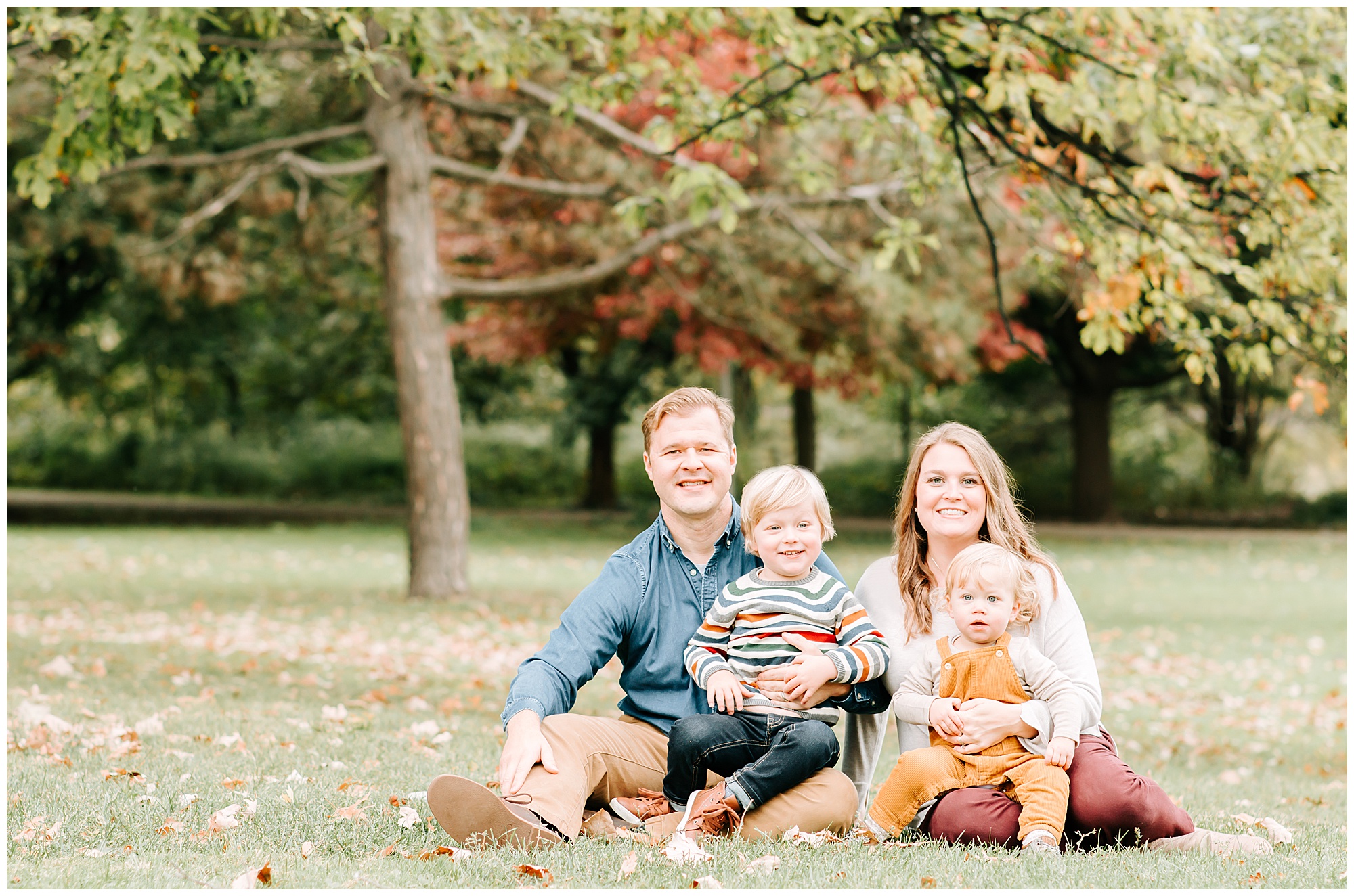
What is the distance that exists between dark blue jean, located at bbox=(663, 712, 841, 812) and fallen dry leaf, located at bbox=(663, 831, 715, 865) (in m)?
0.21

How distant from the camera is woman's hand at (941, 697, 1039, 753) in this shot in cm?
344

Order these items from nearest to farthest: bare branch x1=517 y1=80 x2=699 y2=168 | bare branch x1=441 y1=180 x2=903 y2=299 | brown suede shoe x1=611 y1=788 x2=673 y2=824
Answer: brown suede shoe x1=611 y1=788 x2=673 y2=824 < bare branch x1=517 y1=80 x2=699 y2=168 < bare branch x1=441 y1=180 x2=903 y2=299

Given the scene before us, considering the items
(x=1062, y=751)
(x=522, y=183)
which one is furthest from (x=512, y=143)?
(x=1062, y=751)

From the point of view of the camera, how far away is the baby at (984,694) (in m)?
3.46

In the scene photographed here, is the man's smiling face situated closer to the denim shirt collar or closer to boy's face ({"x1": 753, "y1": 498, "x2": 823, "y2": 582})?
the denim shirt collar

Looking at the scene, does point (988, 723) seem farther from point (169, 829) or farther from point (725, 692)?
point (169, 829)

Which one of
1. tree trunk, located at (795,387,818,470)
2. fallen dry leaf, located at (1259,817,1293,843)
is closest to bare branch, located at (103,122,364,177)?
fallen dry leaf, located at (1259,817,1293,843)

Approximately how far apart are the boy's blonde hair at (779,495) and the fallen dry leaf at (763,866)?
888mm

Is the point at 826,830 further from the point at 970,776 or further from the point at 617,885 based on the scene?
the point at 617,885

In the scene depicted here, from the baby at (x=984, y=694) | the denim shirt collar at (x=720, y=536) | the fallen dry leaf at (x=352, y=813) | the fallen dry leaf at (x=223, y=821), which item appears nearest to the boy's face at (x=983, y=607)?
the baby at (x=984, y=694)

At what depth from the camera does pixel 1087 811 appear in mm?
3473

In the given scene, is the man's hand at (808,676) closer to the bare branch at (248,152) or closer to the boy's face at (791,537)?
the boy's face at (791,537)

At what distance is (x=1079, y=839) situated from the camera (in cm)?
349

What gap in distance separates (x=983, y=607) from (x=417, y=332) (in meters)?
8.37
